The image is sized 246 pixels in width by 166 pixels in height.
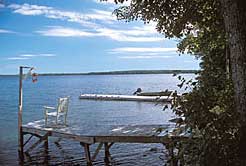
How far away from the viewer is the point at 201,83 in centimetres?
330

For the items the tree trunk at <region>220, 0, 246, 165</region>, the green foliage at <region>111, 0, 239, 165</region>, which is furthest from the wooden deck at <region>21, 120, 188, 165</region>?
the tree trunk at <region>220, 0, 246, 165</region>

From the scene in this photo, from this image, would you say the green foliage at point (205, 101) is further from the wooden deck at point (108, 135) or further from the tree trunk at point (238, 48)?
the wooden deck at point (108, 135)

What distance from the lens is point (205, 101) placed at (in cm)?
306

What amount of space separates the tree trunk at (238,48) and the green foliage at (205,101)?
6 cm

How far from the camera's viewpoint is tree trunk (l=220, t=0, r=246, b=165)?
2.82 m

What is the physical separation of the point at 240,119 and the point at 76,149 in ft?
24.5

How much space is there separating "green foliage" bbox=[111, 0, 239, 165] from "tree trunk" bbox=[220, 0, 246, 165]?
0.18 feet

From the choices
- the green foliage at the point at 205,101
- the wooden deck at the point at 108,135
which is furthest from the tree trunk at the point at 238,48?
the wooden deck at the point at 108,135

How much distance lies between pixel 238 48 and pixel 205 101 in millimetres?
536

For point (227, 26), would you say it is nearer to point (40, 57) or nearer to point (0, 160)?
point (0, 160)

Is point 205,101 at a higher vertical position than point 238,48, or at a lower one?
lower

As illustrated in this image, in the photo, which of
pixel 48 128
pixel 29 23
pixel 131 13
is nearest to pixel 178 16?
pixel 131 13

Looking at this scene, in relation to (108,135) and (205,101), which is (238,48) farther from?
(108,135)

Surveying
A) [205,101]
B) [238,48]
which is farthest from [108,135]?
[238,48]
